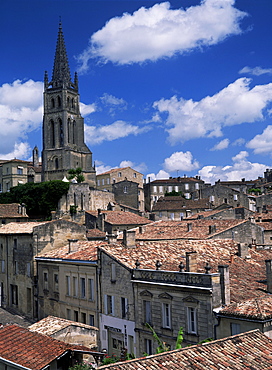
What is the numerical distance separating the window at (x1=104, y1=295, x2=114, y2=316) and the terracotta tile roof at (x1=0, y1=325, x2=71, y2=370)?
837 centimetres

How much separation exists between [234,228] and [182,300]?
774 inches

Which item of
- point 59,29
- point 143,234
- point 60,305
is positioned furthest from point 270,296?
point 59,29

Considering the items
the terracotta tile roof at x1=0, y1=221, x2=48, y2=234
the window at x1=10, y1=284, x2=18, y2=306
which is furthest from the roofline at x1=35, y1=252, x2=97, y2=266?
the window at x1=10, y1=284, x2=18, y2=306

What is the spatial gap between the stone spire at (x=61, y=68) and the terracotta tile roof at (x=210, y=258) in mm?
99973

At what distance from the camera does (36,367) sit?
18750mm

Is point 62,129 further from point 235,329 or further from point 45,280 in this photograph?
point 235,329

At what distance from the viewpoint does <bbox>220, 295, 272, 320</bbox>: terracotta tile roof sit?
2019 cm

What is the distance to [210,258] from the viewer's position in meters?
29.8

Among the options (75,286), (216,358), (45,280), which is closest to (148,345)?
(75,286)

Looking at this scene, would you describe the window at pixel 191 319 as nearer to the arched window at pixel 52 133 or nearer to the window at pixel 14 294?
the window at pixel 14 294

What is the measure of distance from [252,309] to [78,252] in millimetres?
18815

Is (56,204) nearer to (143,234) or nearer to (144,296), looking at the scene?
(143,234)

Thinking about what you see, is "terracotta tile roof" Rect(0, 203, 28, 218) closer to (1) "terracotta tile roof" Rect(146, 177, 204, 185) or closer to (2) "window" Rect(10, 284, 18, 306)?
(2) "window" Rect(10, 284, 18, 306)

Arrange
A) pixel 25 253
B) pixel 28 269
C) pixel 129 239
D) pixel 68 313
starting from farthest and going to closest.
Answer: pixel 25 253 → pixel 28 269 → pixel 68 313 → pixel 129 239
